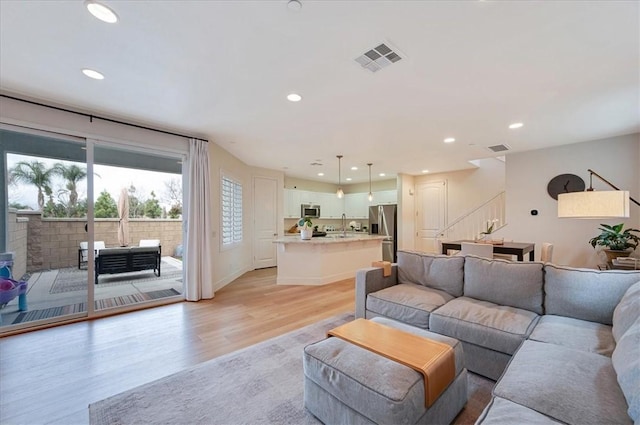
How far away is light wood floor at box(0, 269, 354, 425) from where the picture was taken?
1954 millimetres

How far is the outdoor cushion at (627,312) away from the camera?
156 cm

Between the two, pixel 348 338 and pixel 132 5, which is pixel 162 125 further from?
pixel 348 338

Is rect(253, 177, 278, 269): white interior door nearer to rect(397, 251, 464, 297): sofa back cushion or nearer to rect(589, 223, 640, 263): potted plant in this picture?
rect(397, 251, 464, 297): sofa back cushion

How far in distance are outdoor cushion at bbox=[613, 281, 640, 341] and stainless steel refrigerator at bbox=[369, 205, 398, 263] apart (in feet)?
18.3

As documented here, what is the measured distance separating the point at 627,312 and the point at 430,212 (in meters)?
6.32

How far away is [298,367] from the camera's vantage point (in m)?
2.30

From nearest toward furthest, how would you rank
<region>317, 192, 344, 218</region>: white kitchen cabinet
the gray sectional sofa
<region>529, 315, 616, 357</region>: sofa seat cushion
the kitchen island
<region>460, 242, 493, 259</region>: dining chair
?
the gray sectional sofa → <region>529, 315, 616, 357</region>: sofa seat cushion → <region>460, 242, 493, 259</region>: dining chair → the kitchen island → <region>317, 192, 344, 218</region>: white kitchen cabinet

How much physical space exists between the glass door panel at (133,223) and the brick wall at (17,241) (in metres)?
0.94

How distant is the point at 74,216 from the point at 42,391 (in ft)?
7.50

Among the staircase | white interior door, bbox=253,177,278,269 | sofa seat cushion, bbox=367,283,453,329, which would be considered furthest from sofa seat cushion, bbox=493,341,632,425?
white interior door, bbox=253,177,278,269

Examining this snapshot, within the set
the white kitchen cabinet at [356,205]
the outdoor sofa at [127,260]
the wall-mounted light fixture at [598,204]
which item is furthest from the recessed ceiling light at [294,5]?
the white kitchen cabinet at [356,205]

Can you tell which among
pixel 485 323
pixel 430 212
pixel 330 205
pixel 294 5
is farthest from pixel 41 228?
pixel 430 212

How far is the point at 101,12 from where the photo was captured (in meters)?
1.72

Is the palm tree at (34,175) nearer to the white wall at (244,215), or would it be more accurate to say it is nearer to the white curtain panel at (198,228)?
the white curtain panel at (198,228)
